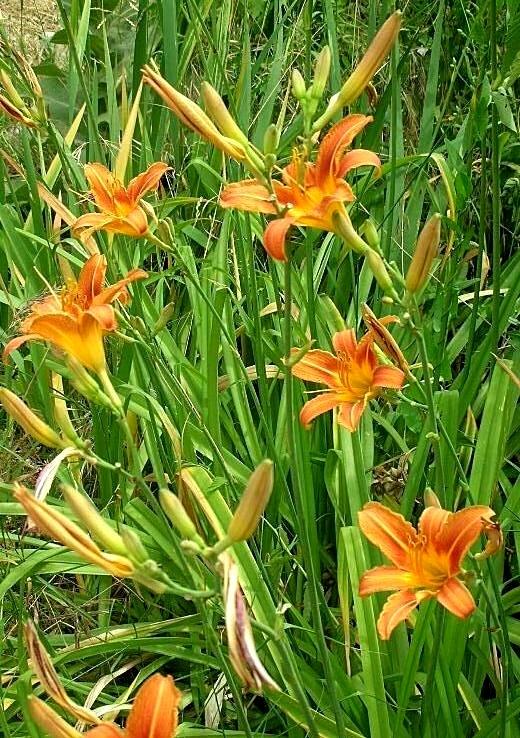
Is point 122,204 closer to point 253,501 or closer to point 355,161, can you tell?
point 355,161

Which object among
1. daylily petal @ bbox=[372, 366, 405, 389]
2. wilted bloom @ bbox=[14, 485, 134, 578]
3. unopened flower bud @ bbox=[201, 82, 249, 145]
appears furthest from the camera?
daylily petal @ bbox=[372, 366, 405, 389]

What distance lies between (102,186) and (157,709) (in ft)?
2.57

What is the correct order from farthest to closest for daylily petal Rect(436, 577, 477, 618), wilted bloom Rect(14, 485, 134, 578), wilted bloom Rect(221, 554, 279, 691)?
1. daylily petal Rect(436, 577, 477, 618)
2. wilted bloom Rect(14, 485, 134, 578)
3. wilted bloom Rect(221, 554, 279, 691)

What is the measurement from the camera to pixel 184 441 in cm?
179

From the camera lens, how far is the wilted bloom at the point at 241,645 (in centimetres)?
71

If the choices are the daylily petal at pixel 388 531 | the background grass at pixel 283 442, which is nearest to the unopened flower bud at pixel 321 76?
the background grass at pixel 283 442

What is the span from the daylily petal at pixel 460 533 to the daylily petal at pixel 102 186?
25.9 inches

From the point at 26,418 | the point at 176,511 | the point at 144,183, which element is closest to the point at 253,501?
the point at 176,511

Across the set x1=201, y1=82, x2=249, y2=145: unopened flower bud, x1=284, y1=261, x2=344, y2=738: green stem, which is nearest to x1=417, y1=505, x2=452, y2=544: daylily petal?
x1=284, y1=261, x2=344, y2=738: green stem

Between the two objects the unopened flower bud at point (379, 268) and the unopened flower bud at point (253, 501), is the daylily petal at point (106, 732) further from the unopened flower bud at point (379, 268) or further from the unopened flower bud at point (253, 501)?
the unopened flower bud at point (379, 268)

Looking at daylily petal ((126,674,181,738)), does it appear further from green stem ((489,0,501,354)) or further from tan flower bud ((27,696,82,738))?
green stem ((489,0,501,354))

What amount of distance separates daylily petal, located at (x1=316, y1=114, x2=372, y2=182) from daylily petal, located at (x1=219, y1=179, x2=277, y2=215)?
0.27ft

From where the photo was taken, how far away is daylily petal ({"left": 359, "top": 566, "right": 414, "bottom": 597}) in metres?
1.06

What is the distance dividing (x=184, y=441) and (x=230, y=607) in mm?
1060
